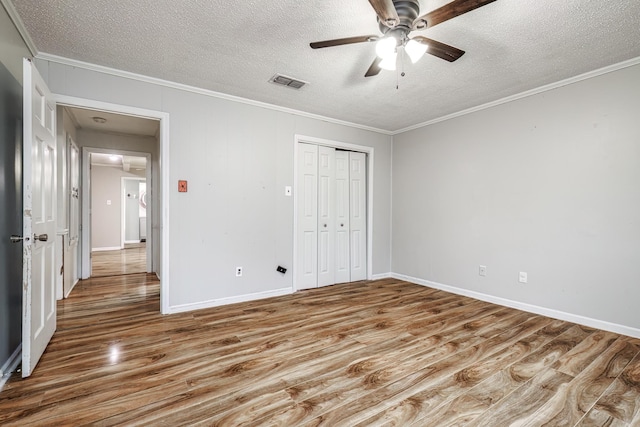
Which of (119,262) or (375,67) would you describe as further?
(119,262)

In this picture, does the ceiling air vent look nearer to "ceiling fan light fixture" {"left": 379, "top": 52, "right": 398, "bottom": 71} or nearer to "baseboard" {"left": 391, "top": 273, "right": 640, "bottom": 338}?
"ceiling fan light fixture" {"left": 379, "top": 52, "right": 398, "bottom": 71}

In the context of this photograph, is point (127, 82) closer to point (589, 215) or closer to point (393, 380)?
point (393, 380)

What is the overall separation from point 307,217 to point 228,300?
1561mm

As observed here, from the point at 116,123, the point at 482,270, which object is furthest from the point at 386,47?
the point at 116,123

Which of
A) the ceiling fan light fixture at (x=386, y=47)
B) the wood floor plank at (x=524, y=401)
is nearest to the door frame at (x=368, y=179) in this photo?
the ceiling fan light fixture at (x=386, y=47)

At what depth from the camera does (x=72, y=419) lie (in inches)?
65.3

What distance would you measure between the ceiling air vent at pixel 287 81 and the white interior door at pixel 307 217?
1088mm

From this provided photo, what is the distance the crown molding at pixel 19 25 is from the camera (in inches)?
80.0

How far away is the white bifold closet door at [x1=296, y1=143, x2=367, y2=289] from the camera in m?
4.46

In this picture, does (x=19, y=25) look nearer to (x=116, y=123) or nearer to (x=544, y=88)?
(x=116, y=123)

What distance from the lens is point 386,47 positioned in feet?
6.94

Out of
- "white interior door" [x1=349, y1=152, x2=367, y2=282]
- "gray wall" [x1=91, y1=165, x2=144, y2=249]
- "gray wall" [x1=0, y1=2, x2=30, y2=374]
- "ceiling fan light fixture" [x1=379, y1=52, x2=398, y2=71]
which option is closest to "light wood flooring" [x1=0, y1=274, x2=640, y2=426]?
"gray wall" [x1=0, y1=2, x2=30, y2=374]

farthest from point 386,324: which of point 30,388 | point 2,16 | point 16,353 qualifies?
point 2,16

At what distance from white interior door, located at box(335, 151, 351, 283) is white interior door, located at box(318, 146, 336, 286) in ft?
0.29
